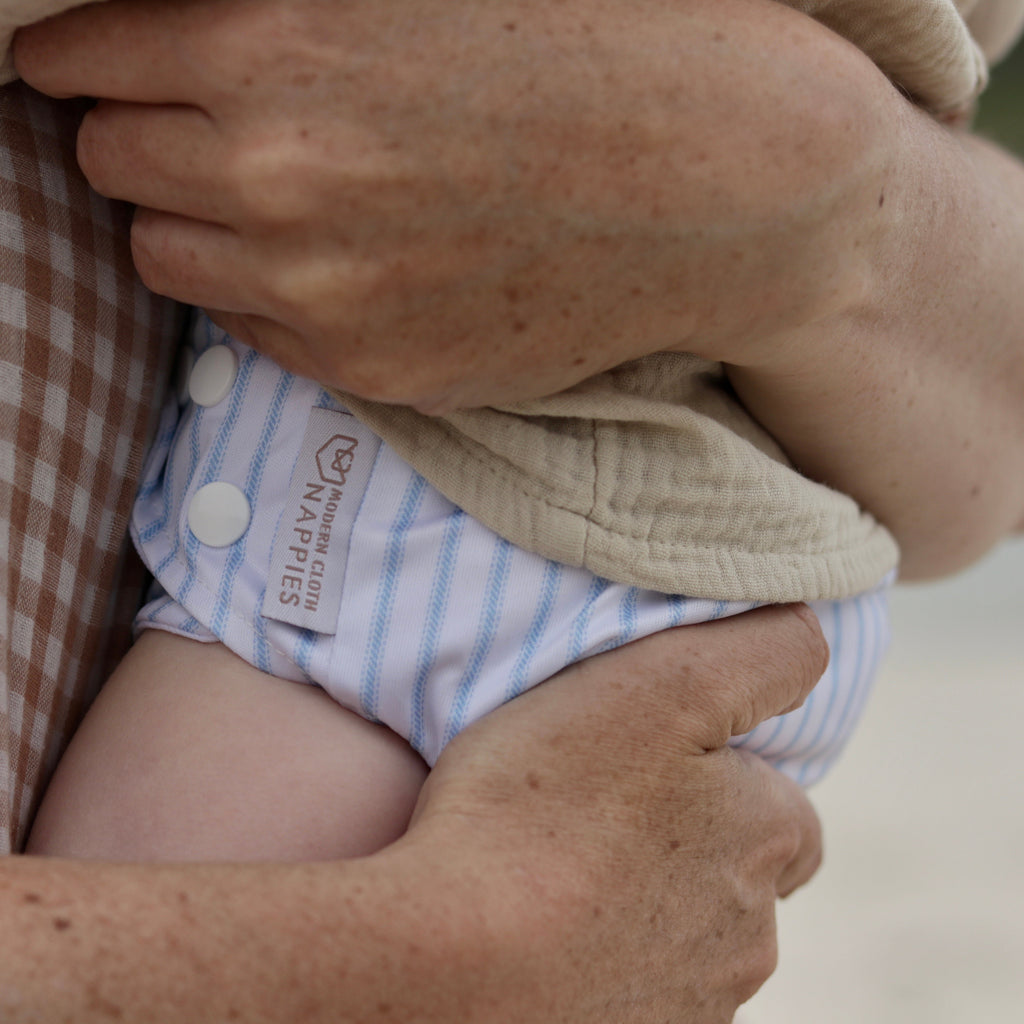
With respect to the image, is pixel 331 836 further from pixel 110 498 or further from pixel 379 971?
pixel 110 498

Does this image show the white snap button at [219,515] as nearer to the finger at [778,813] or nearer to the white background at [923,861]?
the finger at [778,813]

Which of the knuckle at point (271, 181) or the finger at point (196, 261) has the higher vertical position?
the knuckle at point (271, 181)

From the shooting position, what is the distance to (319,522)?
0.50m

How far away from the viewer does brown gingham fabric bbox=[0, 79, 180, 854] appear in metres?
0.47

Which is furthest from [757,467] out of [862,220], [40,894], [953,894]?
[953,894]

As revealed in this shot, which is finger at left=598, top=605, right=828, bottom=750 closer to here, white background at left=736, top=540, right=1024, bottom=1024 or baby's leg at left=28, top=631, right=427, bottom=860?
baby's leg at left=28, top=631, right=427, bottom=860

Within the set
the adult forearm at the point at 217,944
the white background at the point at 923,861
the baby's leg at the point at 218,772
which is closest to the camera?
the adult forearm at the point at 217,944

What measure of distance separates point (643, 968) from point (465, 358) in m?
0.30

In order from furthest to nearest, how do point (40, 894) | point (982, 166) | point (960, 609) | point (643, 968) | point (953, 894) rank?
1. point (960, 609)
2. point (953, 894)
3. point (982, 166)
4. point (643, 968)
5. point (40, 894)

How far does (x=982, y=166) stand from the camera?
60 centimetres

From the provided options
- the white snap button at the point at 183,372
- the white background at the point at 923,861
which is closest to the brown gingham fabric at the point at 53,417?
the white snap button at the point at 183,372

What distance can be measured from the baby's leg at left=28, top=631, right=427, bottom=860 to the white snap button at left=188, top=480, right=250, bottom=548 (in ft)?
0.19

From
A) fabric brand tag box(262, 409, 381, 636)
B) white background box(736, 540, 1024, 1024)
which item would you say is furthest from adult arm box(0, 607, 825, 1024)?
white background box(736, 540, 1024, 1024)

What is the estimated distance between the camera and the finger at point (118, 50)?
0.37m
